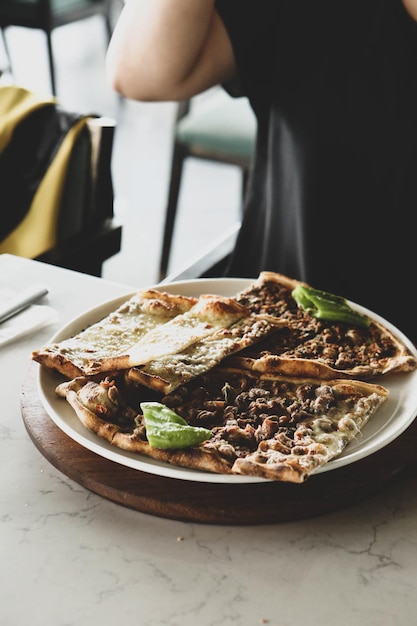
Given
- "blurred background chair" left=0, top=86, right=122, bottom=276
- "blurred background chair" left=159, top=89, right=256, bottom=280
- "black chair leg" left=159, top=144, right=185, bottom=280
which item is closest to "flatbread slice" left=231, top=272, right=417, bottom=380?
"blurred background chair" left=0, top=86, right=122, bottom=276

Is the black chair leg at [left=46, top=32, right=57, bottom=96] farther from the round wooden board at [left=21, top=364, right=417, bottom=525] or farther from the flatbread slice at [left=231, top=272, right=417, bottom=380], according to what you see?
the round wooden board at [left=21, top=364, right=417, bottom=525]

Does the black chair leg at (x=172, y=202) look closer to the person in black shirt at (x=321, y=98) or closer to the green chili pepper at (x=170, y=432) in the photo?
the person in black shirt at (x=321, y=98)

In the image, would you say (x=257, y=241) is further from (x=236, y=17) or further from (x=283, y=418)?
(x=283, y=418)

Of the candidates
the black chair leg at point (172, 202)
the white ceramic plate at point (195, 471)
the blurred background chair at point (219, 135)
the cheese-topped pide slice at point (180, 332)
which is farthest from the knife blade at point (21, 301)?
the black chair leg at point (172, 202)

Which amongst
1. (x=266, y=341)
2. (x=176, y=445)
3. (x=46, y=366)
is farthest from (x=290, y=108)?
(x=176, y=445)

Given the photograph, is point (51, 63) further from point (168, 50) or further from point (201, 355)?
point (201, 355)

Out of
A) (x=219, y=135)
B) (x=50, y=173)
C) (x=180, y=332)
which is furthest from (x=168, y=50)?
(x=219, y=135)
